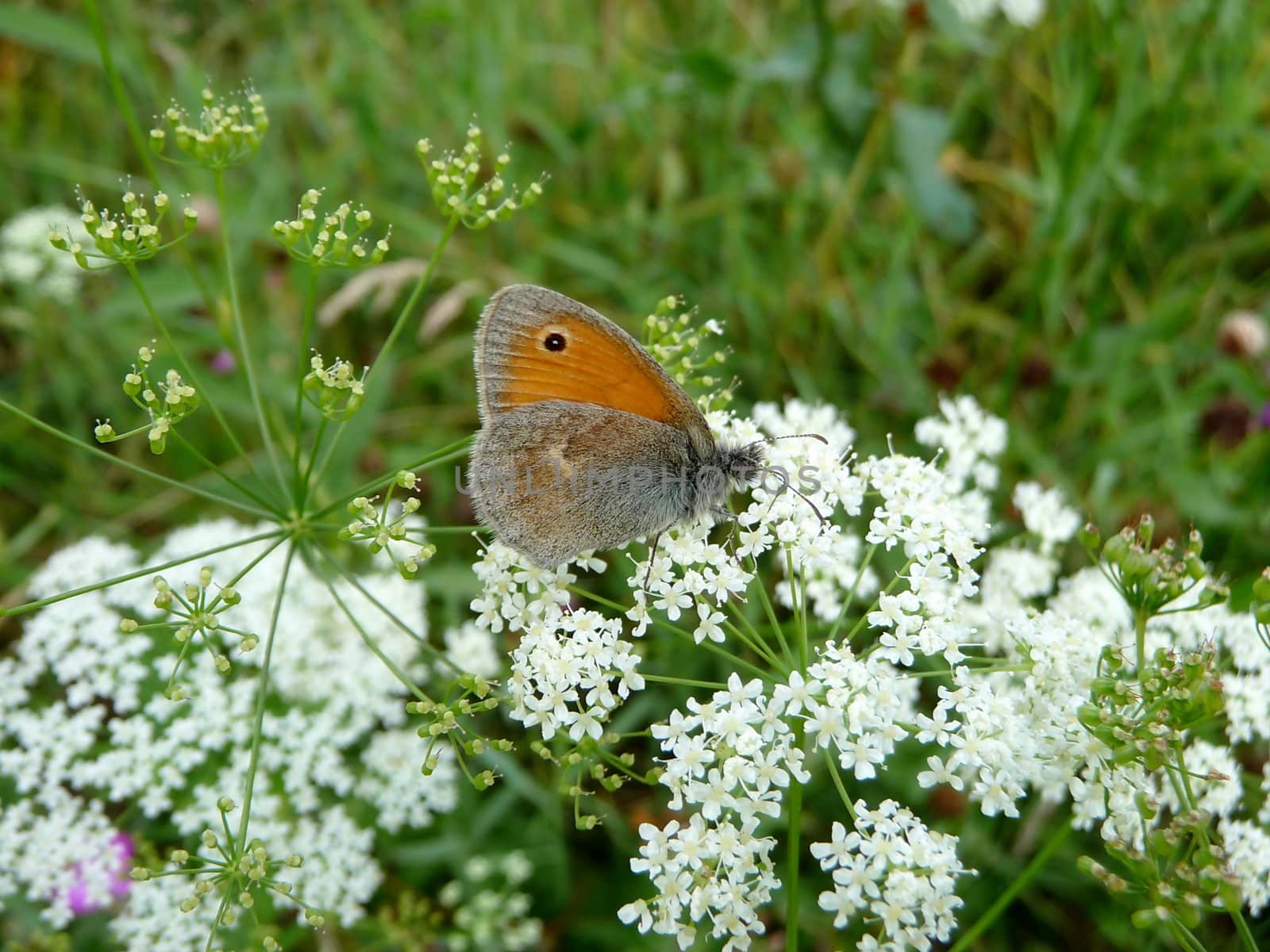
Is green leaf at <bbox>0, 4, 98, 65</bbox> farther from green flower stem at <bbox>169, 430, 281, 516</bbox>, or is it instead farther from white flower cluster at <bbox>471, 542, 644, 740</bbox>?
white flower cluster at <bbox>471, 542, 644, 740</bbox>

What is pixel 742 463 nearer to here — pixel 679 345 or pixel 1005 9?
pixel 679 345

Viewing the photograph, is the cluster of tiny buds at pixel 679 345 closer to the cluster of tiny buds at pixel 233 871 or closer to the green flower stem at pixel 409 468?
the green flower stem at pixel 409 468

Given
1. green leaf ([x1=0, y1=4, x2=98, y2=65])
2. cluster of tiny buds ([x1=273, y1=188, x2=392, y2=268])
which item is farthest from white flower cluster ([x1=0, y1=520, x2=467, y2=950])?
green leaf ([x1=0, y1=4, x2=98, y2=65])

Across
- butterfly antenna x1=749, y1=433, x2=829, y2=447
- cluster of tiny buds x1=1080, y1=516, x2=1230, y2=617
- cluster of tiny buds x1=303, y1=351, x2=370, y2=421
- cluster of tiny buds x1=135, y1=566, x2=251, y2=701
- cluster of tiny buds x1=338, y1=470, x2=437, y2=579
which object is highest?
cluster of tiny buds x1=303, y1=351, x2=370, y2=421

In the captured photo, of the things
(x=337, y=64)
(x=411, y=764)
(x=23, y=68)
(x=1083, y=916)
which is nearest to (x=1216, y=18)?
(x=1083, y=916)

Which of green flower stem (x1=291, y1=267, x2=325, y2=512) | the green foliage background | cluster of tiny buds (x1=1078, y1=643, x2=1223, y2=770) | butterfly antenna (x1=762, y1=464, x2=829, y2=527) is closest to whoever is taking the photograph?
cluster of tiny buds (x1=1078, y1=643, x2=1223, y2=770)

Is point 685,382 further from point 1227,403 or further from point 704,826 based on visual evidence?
point 1227,403
